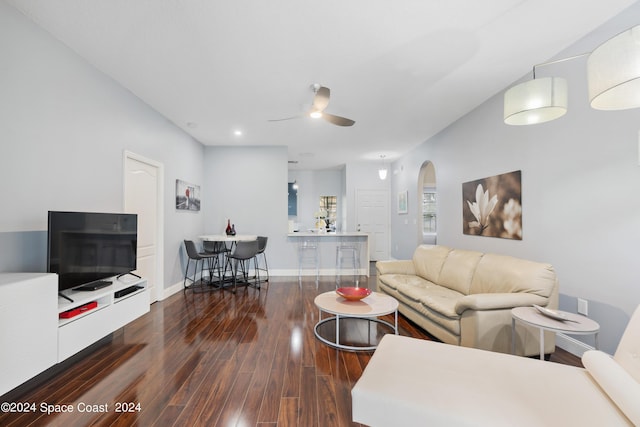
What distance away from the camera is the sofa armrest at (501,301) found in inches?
87.0

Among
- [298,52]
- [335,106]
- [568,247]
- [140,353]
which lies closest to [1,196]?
[140,353]

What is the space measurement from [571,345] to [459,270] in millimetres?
1089

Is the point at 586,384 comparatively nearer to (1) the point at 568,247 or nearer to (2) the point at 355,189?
(1) the point at 568,247

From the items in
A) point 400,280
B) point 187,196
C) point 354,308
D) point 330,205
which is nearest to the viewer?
point 354,308

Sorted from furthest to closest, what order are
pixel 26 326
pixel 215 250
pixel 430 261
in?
1. pixel 215 250
2. pixel 430 261
3. pixel 26 326

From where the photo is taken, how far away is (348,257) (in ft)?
19.5

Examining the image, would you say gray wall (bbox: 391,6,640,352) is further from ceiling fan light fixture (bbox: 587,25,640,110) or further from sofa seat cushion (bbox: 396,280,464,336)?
ceiling fan light fixture (bbox: 587,25,640,110)

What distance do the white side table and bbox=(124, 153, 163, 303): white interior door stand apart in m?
4.08

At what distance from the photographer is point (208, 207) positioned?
5695 mm

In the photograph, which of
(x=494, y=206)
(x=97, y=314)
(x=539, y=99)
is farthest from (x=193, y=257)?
(x=539, y=99)

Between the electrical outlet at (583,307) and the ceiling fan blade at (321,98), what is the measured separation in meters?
2.92

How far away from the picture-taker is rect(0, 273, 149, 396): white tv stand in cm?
158

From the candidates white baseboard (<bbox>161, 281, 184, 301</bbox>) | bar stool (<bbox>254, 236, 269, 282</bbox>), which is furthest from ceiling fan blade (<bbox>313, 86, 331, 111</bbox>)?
white baseboard (<bbox>161, 281, 184, 301</bbox>)

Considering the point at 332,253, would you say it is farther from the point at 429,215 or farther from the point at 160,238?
the point at 429,215
